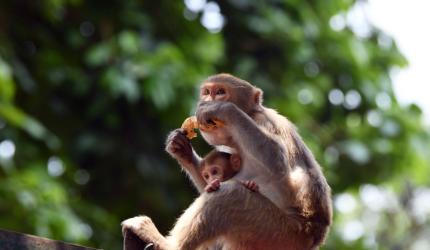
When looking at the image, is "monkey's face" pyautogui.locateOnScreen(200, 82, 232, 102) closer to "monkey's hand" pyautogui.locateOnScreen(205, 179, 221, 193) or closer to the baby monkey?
the baby monkey

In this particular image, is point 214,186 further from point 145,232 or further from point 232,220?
point 145,232

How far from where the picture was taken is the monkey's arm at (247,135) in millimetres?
5613

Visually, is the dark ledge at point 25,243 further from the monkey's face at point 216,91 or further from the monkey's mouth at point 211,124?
the monkey's face at point 216,91

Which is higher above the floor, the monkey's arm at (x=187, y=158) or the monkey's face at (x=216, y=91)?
the monkey's face at (x=216, y=91)

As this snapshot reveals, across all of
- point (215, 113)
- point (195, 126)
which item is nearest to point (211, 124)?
point (215, 113)

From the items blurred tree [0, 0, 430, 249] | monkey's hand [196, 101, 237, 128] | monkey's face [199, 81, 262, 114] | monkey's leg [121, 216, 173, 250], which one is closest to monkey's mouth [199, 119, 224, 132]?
monkey's hand [196, 101, 237, 128]

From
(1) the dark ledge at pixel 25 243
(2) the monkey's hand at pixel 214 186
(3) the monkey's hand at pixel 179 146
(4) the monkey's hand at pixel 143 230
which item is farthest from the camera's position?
(3) the monkey's hand at pixel 179 146

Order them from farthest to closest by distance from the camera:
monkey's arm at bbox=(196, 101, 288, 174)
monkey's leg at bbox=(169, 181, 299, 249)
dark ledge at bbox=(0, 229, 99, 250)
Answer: monkey's arm at bbox=(196, 101, 288, 174) < monkey's leg at bbox=(169, 181, 299, 249) < dark ledge at bbox=(0, 229, 99, 250)

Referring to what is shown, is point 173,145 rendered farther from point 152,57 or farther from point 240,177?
point 152,57

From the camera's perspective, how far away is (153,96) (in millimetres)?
10305

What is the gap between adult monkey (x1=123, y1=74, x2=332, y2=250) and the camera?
209 inches

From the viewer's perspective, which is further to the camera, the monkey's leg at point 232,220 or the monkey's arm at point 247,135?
the monkey's arm at point 247,135

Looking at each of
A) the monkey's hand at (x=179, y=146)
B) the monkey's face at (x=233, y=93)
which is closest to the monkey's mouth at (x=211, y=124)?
the monkey's hand at (x=179, y=146)

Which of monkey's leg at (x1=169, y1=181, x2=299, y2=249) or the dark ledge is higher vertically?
monkey's leg at (x1=169, y1=181, x2=299, y2=249)
